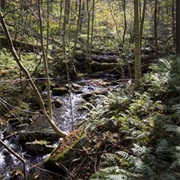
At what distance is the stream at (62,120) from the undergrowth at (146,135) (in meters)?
1.28

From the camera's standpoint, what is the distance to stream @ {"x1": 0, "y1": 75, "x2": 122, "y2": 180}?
242 inches

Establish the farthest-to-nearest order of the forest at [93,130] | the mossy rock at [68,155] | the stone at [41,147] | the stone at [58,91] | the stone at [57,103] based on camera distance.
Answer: the stone at [58,91]
the stone at [57,103]
the stone at [41,147]
the mossy rock at [68,155]
the forest at [93,130]

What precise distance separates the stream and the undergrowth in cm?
128

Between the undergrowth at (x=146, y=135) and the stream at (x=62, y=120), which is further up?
the undergrowth at (x=146, y=135)

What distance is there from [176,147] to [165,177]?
55 cm

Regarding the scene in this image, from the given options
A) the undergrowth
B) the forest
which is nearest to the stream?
the forest

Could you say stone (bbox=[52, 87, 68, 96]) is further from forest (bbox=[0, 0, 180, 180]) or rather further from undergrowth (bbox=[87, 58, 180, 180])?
undergrowth (bbox=[87, 58, 180, 180])

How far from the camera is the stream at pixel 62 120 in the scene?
6141 mm

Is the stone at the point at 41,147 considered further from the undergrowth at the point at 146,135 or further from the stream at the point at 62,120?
the undergrowth at the point at 146,135

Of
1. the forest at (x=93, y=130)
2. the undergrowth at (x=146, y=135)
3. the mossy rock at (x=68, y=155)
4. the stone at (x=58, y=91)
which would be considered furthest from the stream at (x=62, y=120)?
the undergrowth at (x=146, y=135)

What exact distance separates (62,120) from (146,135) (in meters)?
5.02

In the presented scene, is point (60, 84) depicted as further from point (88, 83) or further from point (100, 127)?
point (100, 127)

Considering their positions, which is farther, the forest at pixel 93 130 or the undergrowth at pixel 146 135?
the forest at pixel 93 130

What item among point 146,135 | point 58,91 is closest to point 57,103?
point 58,91
